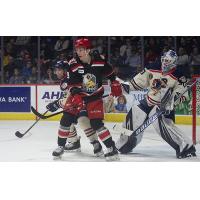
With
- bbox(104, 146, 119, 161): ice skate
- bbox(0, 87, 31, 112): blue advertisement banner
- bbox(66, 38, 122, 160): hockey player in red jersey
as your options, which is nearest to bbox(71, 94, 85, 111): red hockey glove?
bbox(66, 38, 122, 160): hockey player in red jersey

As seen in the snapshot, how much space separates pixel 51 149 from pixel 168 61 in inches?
55.6

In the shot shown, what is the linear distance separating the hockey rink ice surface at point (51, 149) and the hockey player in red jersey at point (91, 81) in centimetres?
37

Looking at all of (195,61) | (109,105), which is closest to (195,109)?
(109,105)

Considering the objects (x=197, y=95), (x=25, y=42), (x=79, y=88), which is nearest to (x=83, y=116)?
(x=79, y=88)

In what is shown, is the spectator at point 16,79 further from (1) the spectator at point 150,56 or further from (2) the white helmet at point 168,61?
(2) the white helmet at point 168,61

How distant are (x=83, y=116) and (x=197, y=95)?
1676 mm

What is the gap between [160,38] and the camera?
23.4ft

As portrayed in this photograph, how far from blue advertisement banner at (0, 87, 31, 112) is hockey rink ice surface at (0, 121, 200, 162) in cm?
103

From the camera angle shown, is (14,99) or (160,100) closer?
(160,100)

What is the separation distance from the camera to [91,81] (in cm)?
431

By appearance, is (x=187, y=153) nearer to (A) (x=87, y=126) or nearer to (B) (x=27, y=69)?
(A) (x=87, y=126)

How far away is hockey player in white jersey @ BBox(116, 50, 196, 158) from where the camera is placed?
14.6ft

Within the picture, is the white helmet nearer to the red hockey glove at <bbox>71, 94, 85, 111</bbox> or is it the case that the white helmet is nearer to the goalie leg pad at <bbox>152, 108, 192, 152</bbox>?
the goalie leg pad at <bbox>152, 108, 192, 152</bbox>

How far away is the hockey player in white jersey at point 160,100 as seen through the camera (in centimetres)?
444
